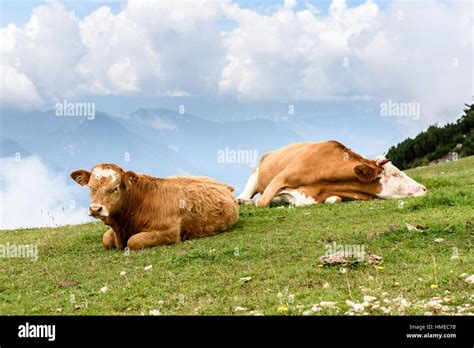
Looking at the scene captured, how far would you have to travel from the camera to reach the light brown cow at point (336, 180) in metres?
18.0

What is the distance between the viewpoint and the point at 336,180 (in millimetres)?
18172

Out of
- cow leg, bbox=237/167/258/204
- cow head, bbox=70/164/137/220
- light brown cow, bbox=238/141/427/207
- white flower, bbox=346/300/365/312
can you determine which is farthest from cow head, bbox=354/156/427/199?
white flower, bbox=346/300/365/312

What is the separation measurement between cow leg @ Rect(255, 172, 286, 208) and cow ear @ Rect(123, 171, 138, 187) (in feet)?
15.9

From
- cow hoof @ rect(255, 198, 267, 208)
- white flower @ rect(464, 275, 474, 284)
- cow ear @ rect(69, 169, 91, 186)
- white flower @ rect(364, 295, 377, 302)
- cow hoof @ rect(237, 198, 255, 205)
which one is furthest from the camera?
cow hoof @ rect(237, 198, 255, 205)

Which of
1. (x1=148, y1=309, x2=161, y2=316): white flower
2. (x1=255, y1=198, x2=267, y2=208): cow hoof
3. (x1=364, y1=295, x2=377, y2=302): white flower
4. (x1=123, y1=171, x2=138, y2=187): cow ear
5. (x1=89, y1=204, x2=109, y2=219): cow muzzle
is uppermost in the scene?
(x1=123, y1=171, x2=138, y2=187): cow ear

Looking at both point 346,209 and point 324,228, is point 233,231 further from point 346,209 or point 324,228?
point 346,209

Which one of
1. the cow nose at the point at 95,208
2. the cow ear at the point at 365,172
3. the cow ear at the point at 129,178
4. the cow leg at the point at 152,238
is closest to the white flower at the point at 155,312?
the cow nose at the point at 95,208

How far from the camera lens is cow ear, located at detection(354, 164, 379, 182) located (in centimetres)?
1797

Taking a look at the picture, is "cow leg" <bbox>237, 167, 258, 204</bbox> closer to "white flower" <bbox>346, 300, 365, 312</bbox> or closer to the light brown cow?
the light brown cow

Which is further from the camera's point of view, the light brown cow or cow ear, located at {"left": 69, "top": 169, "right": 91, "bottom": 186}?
the light brown cow

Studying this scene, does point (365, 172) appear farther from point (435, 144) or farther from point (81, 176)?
point (435, 144)

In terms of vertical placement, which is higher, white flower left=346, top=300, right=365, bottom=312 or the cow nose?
the cow nose
